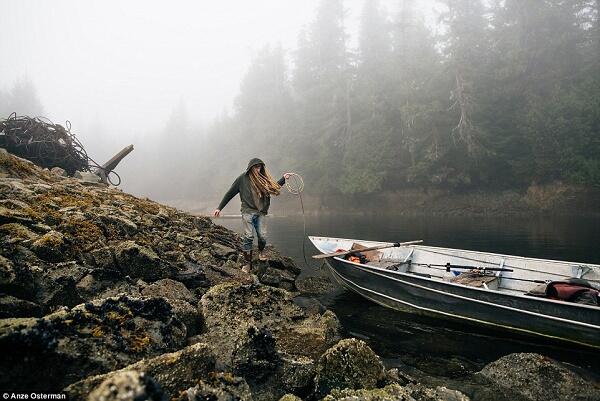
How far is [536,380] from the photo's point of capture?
4.60 metres

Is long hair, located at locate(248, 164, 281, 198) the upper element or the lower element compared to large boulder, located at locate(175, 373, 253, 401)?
upper

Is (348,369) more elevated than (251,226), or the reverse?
(251,226)

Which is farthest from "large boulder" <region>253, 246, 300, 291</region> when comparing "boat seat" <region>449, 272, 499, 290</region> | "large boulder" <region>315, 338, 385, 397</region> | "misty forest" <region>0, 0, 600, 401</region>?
"large boulder" <region>315, 338, 385, 397</region>

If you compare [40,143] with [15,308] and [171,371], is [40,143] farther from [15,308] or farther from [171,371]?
[171,371]

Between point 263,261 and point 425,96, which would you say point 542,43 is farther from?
point 263,261

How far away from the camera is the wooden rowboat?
5.77 metres

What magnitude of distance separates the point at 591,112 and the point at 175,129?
84.7m

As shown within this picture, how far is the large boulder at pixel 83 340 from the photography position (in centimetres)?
260

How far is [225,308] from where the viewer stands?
15.6 feet

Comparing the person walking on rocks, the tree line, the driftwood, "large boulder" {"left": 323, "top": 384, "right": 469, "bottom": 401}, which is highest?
the tree line

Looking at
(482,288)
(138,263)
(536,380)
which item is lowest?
(536,380)

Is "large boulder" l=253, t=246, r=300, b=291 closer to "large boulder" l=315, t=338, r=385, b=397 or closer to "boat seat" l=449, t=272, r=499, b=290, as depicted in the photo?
"boat seat" l=449, t=272, r=499, b=290

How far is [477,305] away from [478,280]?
4.65 feet

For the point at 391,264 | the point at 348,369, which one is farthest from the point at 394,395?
the point at 391,264
